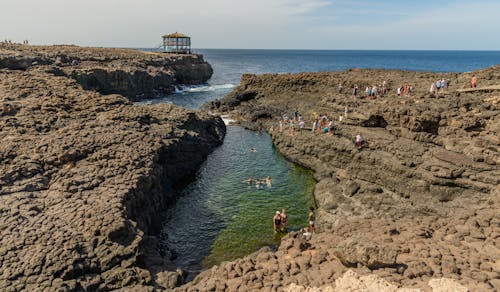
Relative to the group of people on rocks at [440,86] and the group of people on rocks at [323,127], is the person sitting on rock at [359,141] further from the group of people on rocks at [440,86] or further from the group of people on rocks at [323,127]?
the group of people on rocks at [440,86]

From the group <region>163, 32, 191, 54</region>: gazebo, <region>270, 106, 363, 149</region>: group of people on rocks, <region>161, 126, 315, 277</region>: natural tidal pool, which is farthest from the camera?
<region>163, 32, 191, 54</region>: gazebo

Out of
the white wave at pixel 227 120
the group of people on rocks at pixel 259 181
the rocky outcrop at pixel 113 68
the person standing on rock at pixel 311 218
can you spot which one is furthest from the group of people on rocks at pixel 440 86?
the rocky outcrop at pixel 113 68

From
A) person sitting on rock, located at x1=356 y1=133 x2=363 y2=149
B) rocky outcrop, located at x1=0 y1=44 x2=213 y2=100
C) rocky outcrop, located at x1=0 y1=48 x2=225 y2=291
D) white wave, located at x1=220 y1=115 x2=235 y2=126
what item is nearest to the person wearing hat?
rocky outcrop, located at x1=0 y1=48 x2=225 y2=291

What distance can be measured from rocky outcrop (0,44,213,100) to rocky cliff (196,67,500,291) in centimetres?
3230

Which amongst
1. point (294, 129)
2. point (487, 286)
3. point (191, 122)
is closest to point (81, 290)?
point (487, 286)

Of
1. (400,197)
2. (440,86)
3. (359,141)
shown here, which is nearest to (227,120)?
(359,141)

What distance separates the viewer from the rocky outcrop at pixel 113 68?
136 feet

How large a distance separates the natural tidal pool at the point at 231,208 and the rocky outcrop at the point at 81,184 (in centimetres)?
174

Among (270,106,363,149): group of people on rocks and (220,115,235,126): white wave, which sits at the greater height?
(270,106,363,149): group of people on rocks

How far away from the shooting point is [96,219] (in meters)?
15.7

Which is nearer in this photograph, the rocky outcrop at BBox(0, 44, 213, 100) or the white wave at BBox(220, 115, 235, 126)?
the rocky outcrop at BBox(0, 44, 213, 100)

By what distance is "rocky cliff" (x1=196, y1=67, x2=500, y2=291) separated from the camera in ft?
43.9

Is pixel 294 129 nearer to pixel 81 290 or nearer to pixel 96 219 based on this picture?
pixel 96 219

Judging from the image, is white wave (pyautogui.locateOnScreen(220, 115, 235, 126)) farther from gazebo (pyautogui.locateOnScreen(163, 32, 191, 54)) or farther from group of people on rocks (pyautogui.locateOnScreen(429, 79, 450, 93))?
gazebo (pyautogui.locateOnScreen(163, 32, 191, 54))
